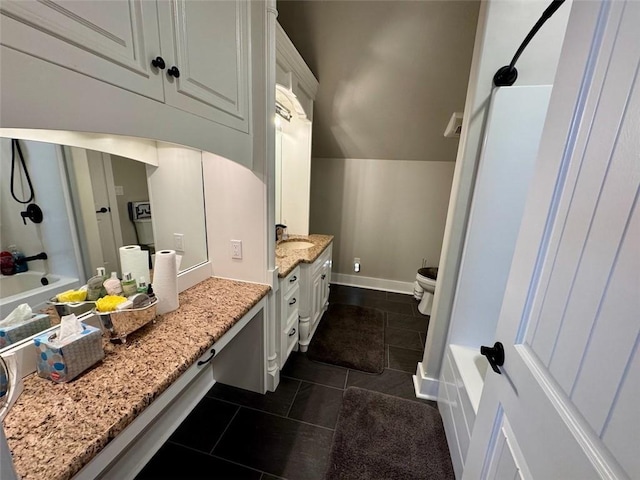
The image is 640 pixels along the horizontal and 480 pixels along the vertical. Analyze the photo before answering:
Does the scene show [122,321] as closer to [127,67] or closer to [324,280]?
[127,67]

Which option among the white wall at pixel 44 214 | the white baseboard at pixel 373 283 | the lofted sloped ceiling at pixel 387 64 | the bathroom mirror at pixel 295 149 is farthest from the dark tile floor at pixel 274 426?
the lofted sloped ceiling at pixel 387 64

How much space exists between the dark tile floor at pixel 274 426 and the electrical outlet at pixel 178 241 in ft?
3.50

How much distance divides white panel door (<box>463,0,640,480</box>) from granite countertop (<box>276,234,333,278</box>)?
131 cm

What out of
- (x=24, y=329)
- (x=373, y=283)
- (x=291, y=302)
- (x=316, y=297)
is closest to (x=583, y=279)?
(x=24, y=329)

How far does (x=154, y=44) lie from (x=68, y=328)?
36.1 inches

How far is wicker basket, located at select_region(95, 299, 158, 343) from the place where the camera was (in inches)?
37.1

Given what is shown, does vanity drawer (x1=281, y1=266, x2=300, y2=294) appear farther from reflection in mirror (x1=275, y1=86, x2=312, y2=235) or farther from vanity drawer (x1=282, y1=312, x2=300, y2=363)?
reflection in mirror (x1=275, y1=86, x2=312, y2=235)

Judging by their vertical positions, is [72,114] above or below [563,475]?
above

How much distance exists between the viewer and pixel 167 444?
4.64 feet

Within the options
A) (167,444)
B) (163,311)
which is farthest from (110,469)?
(163,311)

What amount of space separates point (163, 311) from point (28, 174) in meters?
0.69

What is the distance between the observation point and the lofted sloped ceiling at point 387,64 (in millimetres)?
→ 1902

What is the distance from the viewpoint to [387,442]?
1441 mm

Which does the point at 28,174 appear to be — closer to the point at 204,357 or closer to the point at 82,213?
the point at 82,213
